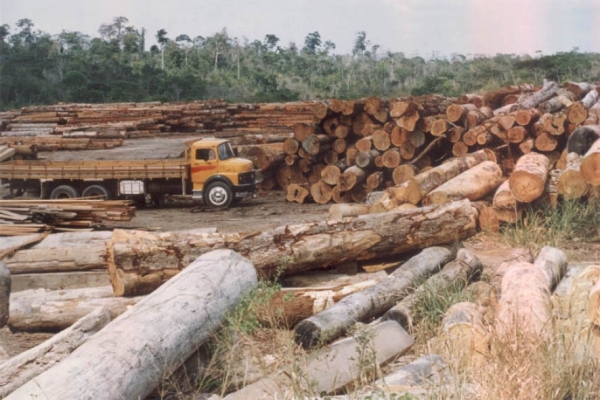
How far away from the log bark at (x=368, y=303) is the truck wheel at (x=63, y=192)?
21.2ft

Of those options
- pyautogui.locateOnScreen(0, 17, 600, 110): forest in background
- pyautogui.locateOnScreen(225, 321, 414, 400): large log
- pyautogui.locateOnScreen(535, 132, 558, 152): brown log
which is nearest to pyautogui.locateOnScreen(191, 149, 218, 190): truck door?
A: pyautogui.locateOnScreen(0, 17, 600, 110): forest in background

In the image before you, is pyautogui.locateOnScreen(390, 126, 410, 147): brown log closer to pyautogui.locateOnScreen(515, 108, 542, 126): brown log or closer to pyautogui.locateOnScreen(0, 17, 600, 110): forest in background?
pyautogui.locateOnScreen(0, 17, 600, 110): forest in background

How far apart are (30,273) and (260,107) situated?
321 inches

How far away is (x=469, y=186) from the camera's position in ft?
38.0

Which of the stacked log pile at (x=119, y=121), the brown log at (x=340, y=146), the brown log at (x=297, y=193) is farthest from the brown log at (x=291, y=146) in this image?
the stacked log pile at (x=119, y=121)

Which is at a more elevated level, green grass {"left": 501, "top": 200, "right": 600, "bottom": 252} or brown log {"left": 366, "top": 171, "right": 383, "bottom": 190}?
brown log {"left": 366, "top": 171, "right": 383, "bottom": 190}

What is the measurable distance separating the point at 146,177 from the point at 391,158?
3959 mm

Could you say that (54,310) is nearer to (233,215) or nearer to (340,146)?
(233,215)

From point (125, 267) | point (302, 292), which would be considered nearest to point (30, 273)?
point (125, 267)

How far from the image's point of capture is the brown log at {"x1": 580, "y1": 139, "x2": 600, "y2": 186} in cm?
1053

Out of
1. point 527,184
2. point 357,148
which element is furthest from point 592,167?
point 357,148

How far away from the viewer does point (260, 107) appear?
17234 millimetres

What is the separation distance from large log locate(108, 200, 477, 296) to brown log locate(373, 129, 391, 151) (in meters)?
4.17

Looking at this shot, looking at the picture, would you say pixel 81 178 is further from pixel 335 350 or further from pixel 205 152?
pixel 335 350
